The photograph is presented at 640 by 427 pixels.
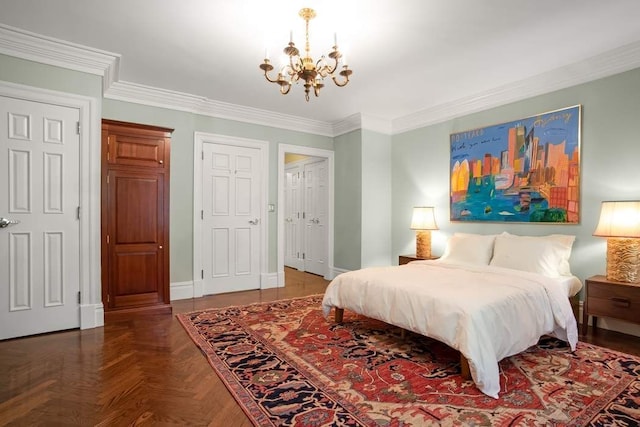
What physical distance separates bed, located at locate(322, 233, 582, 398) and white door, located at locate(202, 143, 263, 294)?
197 centimetres

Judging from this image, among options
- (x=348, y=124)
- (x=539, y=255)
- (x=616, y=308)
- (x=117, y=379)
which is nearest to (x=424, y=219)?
(x=539, y=255)

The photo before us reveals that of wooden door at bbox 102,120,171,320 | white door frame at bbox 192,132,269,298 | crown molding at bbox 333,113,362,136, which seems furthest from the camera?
crown molding at bbox 333,113,362,136

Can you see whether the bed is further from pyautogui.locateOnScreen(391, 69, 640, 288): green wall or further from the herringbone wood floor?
the herringbone wood floor

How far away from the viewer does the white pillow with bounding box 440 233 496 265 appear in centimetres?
364

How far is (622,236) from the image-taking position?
2.80 m

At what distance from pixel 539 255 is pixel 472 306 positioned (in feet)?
4.97

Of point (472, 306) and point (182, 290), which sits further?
point (182, 290)

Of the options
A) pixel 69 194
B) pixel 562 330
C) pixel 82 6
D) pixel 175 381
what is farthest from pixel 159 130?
pixel 562 330

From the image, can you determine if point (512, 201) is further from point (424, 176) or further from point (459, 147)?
point (424, 176)

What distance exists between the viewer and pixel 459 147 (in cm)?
448

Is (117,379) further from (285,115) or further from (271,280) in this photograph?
(285,115)

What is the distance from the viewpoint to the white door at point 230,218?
464 centimetres

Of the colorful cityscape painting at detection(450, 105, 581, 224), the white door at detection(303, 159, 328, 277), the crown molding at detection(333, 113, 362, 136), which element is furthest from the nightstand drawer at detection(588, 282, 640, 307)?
the white door at detection(303, 159, 328, 277)

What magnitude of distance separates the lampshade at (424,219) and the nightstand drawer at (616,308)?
1.90 m
